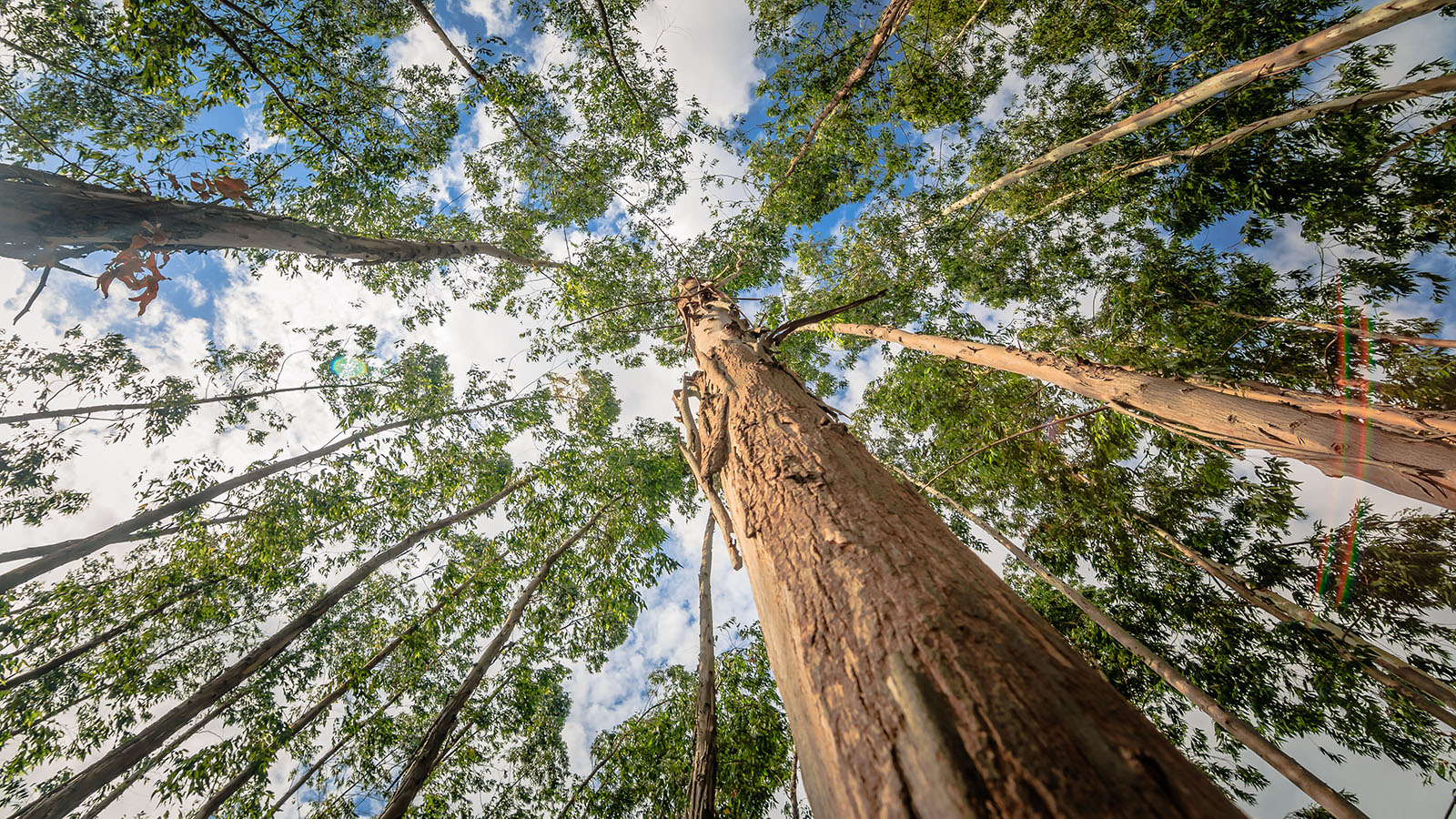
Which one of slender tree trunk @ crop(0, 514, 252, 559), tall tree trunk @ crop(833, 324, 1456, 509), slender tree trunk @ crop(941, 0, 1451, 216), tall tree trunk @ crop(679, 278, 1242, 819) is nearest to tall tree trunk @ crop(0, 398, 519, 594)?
slender tree trunk @ crop(0, 514, 252, 559)

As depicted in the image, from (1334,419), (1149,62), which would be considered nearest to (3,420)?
(1334,419)

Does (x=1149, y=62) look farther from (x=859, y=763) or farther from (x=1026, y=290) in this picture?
(x=859, y=763)

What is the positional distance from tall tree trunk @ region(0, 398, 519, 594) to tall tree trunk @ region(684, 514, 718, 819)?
236 inches

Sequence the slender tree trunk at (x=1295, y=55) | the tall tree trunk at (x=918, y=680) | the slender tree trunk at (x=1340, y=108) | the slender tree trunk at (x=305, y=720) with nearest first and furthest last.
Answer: the tall tree trunk at (x=918, y=680)
the slender tree trunk at (x=1295, y=55)
the slender tree trunk at (x=1340, y=108)
the slender tree trunk at (x=305, y=720)

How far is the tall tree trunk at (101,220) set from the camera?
101 inches

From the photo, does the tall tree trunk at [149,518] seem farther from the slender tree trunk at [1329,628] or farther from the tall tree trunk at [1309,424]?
the slender tree trunk at [1329,628]

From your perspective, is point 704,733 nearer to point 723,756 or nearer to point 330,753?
point 723,756

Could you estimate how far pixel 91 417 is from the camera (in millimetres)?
7090

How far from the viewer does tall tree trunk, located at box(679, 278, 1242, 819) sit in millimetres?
579

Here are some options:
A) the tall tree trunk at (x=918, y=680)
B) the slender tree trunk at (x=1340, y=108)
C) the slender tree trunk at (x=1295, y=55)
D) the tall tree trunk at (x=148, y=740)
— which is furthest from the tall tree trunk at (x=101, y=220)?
the slender tree trunk at (x=1340, y=108)

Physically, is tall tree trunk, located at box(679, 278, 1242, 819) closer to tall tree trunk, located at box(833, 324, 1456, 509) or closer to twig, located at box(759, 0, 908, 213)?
tall tree trunk, located at box(833, 324, 1456, 509)

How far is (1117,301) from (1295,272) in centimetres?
143

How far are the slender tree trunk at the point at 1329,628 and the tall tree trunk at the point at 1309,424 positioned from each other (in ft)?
11.3

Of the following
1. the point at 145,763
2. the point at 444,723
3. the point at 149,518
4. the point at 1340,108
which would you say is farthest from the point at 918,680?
A: the point at 145,763
